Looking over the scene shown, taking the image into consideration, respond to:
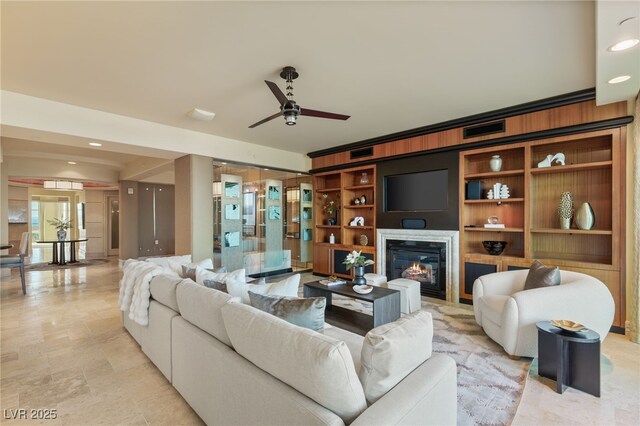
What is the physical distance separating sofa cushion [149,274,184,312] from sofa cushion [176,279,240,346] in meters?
0.15

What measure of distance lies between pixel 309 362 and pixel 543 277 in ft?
9.62

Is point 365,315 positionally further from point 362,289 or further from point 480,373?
point 480,373

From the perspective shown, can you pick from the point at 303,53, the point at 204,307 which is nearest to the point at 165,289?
the point at 204,307

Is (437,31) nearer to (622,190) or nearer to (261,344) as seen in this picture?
(261,344)

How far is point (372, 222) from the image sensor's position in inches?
245

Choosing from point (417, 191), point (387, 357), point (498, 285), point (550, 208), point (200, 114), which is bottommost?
point (498, 285)

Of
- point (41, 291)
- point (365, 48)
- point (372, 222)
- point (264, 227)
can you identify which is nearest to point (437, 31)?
point (365, 48)

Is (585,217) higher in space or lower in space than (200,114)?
lower

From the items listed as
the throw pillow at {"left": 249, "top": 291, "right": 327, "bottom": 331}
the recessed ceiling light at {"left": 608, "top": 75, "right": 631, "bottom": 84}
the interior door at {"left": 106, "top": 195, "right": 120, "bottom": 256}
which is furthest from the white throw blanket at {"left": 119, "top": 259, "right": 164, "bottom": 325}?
the interior door at {"left": 106, "top": 195, "right": 120, "bottom": 256}

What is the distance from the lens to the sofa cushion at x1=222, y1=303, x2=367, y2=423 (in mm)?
1167

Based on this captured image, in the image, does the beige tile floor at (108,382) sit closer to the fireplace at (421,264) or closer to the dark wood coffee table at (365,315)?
the dark wood coffee table at (365,315)

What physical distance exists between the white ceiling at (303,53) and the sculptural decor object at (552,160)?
2.68 ft

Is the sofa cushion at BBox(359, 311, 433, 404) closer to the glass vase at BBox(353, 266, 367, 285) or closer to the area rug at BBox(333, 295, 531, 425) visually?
the area rug at BBox(333, 295, 531, 425)

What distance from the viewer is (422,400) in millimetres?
1288
